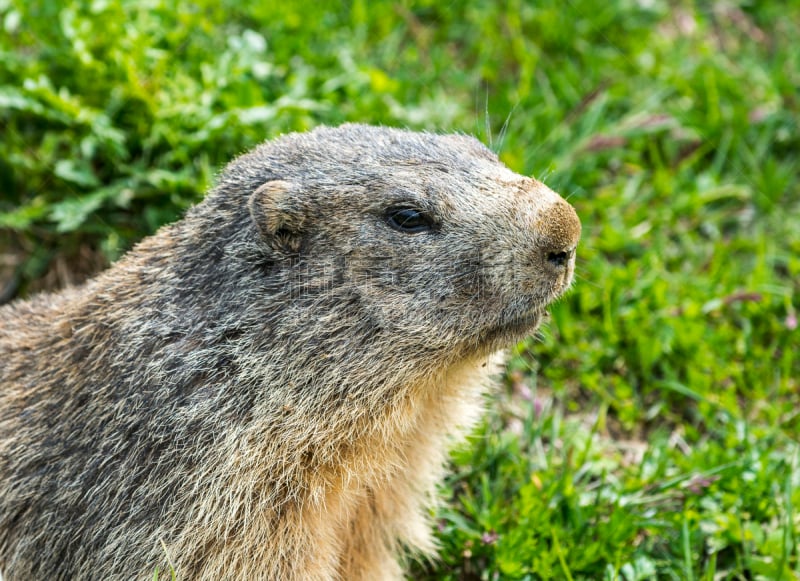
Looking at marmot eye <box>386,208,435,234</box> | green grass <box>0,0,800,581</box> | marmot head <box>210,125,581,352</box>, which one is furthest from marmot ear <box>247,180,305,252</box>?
green grass <box>0,0,800,581</box>

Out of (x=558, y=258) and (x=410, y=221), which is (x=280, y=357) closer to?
(x=410, y=221)

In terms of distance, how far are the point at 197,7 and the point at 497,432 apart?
141 inches

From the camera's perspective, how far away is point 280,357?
3914 millimetres

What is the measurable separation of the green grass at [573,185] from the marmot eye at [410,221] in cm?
112

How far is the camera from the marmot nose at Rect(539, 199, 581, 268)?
148 inches

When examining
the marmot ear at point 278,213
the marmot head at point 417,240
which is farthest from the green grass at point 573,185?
the marmot ear at point 278,213

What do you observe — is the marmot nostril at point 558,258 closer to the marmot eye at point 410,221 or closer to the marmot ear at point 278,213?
the marmot eye at point 410,221

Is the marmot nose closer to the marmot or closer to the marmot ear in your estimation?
the marmot

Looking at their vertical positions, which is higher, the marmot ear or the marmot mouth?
the marmot ear

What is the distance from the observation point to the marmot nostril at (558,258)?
12.5 feet

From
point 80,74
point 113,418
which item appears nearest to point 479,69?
point 80,74

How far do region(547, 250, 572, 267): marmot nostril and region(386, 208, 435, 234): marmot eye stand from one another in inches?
18.9

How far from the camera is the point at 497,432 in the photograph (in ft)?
17.6

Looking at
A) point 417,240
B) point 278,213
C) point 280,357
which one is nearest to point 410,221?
point 417,240
